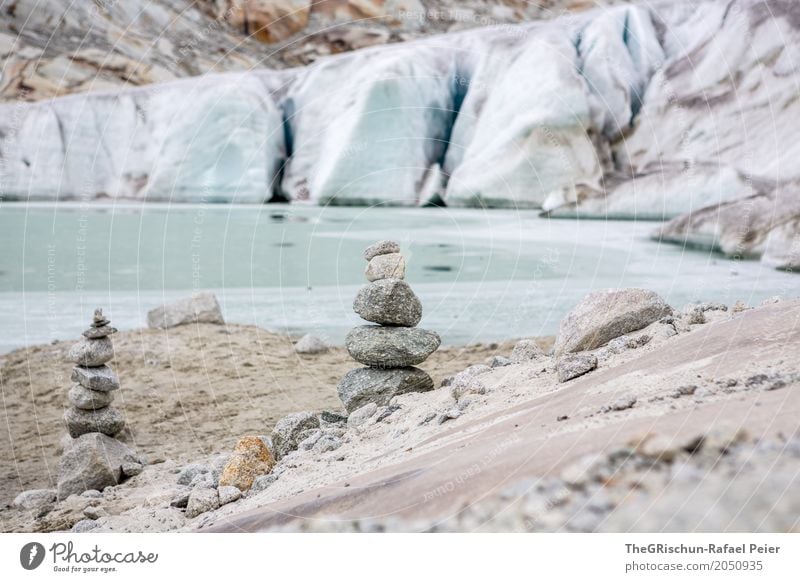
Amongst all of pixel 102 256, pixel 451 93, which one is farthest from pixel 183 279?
pixel 451 93

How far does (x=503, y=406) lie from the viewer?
4.20 metres

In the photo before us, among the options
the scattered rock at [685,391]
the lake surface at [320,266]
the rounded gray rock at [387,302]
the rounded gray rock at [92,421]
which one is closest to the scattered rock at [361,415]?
the rounded gray rock at [387,302]

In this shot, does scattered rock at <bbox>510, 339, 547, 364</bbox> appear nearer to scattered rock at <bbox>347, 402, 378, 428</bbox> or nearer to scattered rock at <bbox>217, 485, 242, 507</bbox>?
scattered rock at <bbox>347, 402, 378, 428</bbox>

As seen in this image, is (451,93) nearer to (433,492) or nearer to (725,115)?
(725,115)

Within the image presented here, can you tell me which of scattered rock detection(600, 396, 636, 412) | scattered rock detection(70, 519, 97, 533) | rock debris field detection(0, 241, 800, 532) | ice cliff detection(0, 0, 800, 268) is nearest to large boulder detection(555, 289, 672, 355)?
rock debris field detection(0, 241, 800, 532)

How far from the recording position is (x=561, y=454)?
122 inches

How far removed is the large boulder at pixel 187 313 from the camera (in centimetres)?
888

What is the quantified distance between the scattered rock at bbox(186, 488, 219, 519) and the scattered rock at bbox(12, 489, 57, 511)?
3.91 feet

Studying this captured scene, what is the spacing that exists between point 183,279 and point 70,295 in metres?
1.97

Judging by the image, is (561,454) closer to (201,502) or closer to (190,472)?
(201,502)

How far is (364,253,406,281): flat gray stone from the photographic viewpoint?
5.61m

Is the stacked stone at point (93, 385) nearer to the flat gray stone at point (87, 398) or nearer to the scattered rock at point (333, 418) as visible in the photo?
the flat gray stone at point (87, 398)

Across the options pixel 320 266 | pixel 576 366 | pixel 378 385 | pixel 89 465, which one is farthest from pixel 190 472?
pixel 320 266

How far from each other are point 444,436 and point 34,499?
2.68 metres
